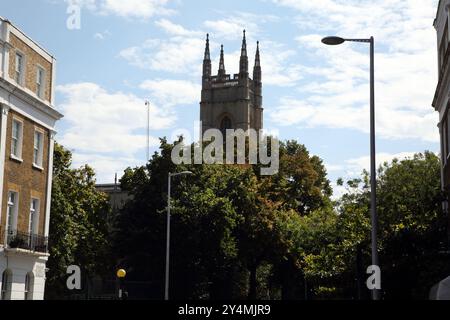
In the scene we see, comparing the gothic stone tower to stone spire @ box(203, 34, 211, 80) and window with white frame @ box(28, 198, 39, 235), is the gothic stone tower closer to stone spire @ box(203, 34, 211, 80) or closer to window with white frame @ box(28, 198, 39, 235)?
stone spire @ box(203, 34, 211, 80)

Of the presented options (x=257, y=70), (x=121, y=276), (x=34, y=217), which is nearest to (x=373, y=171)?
(x=121, y=276)

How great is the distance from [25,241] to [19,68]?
779cm

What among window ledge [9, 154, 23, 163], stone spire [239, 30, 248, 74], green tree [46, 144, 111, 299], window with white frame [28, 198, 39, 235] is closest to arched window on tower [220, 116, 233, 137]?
stone spire [239, 30, 248, 74]

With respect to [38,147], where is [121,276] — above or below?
below

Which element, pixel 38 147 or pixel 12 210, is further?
pixel 38 147

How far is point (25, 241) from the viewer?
107 ft

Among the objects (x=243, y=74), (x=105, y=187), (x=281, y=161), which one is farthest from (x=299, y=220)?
(x=243, y=74)

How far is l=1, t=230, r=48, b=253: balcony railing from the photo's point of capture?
31.7m

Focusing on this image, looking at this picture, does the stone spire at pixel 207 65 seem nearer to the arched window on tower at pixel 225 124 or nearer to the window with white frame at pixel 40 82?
the arched window on tower at pixel 225 124

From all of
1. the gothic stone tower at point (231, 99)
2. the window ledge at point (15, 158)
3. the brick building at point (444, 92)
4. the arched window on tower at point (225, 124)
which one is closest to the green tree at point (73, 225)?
the window ledge at point (15, 158)

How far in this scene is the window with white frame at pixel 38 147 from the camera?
35.2m

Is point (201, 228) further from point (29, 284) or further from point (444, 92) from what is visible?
point (444, 92)

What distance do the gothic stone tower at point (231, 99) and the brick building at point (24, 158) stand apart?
7787 cm

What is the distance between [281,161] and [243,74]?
166 ft
